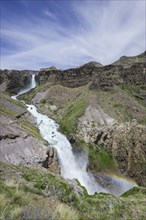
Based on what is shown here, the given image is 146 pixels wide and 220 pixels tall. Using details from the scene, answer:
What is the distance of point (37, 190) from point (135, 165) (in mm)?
47187

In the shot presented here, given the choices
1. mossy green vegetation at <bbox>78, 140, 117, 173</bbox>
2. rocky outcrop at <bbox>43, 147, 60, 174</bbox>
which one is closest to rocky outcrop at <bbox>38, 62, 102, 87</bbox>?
mossy green vegetation at <bbox>78, 140, 117, 173</bbox>

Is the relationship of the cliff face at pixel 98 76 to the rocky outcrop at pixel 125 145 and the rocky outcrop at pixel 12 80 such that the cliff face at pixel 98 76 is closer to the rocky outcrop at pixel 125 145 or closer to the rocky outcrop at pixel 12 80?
the rocky outcrop at pixel 12 80

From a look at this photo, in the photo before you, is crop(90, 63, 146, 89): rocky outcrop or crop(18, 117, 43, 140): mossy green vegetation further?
crop(90, 63, 146, 89): rocky outcrop

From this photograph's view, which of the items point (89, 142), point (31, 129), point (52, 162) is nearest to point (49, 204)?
point (52, 162)

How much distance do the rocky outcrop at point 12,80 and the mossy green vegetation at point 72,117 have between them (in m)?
61.0

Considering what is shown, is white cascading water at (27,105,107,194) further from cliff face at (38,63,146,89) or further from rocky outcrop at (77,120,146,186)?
cliff face at (38,63,146,89)

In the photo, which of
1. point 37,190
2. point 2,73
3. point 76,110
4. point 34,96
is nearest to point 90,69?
point 34,96

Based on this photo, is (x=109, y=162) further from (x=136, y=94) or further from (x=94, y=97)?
(x=136, y=94)

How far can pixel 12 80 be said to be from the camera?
463 ft

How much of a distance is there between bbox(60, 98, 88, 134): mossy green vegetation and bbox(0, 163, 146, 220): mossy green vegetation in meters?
48.2

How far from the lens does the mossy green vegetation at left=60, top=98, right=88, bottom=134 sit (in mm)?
69188

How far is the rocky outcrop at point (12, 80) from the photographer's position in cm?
13796

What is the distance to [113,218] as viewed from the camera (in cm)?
1500

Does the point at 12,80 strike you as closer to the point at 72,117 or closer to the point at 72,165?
the point at 72,117
